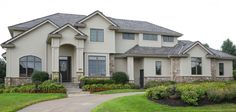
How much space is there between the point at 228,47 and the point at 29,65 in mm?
40995

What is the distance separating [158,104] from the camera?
16359 millimetres

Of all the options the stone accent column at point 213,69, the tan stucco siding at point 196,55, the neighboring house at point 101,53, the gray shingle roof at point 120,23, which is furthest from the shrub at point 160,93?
the stone accent column at point 213,69

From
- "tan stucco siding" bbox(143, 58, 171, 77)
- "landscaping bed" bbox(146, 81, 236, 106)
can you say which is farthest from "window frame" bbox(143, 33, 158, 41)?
"landscaping bed" bbox(146, 81, 236, 106)

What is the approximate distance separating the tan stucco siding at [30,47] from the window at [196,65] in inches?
610

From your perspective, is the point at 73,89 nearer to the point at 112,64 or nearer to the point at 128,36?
the point at 112,64

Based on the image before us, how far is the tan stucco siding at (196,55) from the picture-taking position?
34.2 metres

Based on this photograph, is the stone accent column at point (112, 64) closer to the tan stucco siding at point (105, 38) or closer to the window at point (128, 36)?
the tan stucco siding at point (105, 38)

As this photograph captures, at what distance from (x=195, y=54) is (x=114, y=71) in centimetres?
917

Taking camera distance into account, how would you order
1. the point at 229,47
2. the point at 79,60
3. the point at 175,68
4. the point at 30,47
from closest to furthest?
the point at 79,60
the point at 30,47
the point at 175,68
the point at 229,47

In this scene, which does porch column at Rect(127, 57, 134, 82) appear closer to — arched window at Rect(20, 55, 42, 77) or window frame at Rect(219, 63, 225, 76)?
arched window at Rect(20, 55, 42, 77)

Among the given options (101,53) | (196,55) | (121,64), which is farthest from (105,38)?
(196,55)

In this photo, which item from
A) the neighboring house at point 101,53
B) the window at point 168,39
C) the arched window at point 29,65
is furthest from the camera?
the window at point 168,39

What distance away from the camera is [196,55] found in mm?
35000

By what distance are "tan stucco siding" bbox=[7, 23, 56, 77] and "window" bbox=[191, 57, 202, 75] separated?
Result: 50.8 ft
